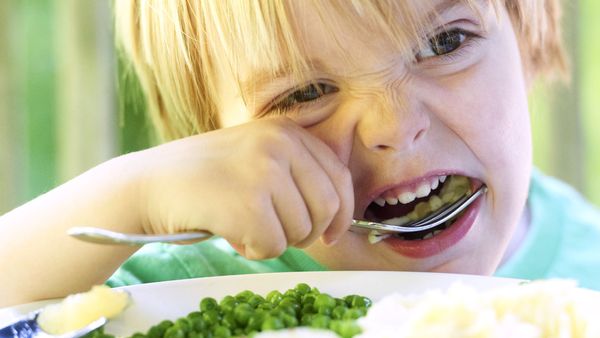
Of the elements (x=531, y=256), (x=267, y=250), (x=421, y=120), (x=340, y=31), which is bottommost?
(x=531, y=256)

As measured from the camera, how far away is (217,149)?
96 centimetres

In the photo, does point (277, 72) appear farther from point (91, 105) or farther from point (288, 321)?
point (91, 105)

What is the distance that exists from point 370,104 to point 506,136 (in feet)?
0.61

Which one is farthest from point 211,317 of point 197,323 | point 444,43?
point 444,43

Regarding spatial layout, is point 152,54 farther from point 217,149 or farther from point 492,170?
point 492,170

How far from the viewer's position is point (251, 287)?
833mm

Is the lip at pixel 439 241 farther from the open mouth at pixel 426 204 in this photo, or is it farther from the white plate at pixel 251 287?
the white plate at pixel 251 287

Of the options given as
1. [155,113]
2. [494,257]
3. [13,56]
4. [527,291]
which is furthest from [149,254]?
[13,56]

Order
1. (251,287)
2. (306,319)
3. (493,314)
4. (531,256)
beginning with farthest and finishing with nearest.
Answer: (531,256) → (251,287) → (306,319) → (493,314)

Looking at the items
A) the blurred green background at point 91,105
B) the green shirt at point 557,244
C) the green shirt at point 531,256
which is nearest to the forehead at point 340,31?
the green shirt at point 531,256

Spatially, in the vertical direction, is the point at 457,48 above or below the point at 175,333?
above

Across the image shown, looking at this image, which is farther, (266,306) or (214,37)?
(214,37)

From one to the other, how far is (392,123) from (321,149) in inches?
3.6

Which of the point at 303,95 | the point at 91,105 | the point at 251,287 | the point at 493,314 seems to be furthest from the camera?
the point at 91,105
